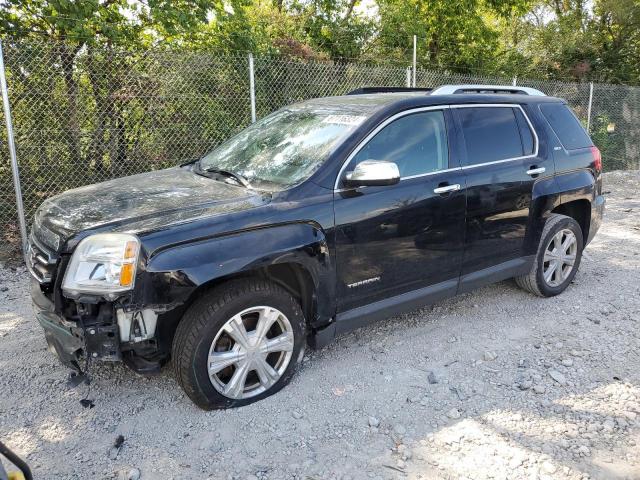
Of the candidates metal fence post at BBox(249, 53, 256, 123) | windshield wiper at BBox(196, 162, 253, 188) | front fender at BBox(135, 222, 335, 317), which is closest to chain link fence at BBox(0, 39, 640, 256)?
metal fence post at BBox(249, 53, 256, 123)

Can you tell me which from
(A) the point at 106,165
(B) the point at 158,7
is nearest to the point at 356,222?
(A) the point at 106,165

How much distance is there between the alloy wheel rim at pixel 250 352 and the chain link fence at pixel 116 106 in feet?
14.3

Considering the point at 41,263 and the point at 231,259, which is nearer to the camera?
the point at 231,259

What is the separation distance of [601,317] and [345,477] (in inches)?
119

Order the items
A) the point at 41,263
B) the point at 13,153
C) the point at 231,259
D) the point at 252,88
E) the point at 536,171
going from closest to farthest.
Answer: the point at 231,259
the point at 41,263
the point at 536,171
the point at 13,153
the point at 252,88

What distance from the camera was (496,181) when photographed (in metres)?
4.09

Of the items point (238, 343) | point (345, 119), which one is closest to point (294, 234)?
point (238, 343)

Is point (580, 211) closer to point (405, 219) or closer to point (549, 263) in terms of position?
point (549, 263)

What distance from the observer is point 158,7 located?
741cm

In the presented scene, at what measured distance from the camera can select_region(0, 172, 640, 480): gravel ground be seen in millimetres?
2723

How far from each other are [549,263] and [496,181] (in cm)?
124

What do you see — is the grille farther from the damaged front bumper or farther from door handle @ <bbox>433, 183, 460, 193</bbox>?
door handle @ <bbox>433, 183, 460, 193</bbox>

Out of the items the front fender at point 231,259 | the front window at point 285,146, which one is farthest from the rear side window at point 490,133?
the front fender at point 231,259

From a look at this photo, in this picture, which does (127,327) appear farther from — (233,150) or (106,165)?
(106,165)
